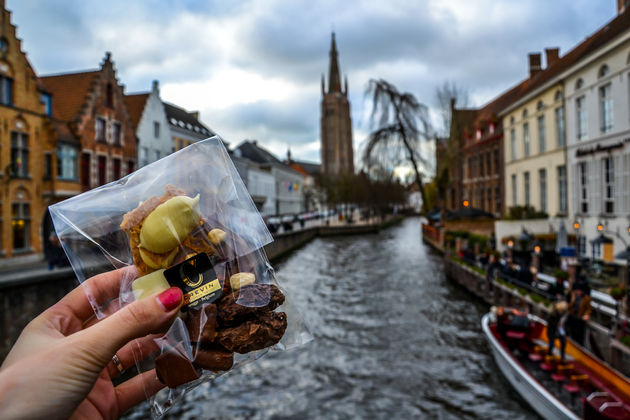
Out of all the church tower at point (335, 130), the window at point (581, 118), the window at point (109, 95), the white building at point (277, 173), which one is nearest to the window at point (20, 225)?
the window at point (109, 95)

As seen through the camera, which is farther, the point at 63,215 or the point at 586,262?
the point at 586,262

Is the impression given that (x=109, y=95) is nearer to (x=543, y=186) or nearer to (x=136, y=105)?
(x=136, y=105)

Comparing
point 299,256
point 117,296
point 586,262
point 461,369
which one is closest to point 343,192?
point 299,256

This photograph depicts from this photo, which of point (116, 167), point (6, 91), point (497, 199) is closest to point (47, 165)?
point (6, 91)

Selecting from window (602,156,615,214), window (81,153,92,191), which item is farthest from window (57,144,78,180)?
window (602,156,615,214)

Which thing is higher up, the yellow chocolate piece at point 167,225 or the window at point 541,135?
the window at point 541,135

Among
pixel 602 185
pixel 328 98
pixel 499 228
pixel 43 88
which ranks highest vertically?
pixel 328 98

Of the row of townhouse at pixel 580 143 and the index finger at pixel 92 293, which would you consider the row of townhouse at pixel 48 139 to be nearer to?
the index finger at pixel 92 293

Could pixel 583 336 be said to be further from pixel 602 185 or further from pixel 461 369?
pixel 602 185
